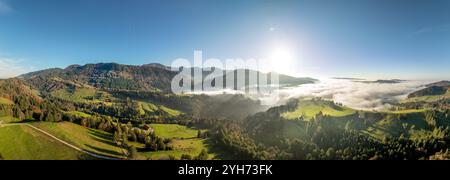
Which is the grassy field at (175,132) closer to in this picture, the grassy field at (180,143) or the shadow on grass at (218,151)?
the grassy field at (180,143)

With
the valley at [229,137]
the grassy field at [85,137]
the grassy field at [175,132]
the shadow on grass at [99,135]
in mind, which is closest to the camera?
the valley at [229,137]

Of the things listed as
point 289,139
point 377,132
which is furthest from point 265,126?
point 377,132

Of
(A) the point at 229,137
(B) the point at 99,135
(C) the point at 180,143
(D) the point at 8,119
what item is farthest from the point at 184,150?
(D) the point at 8,119

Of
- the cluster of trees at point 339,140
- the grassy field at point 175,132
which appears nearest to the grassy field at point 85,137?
the grassy field at point 175,132

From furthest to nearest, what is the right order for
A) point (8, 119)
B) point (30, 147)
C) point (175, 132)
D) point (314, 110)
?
point (314, 110), point (175, 132), point (8, 119), point (30, 147)

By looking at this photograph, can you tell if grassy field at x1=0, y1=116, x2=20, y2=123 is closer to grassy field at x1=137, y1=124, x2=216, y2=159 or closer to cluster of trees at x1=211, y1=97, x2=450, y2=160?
grassy field at x1=137, y1=124, x2=216, y2=159

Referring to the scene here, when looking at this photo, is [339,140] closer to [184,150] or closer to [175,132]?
[184,150]
